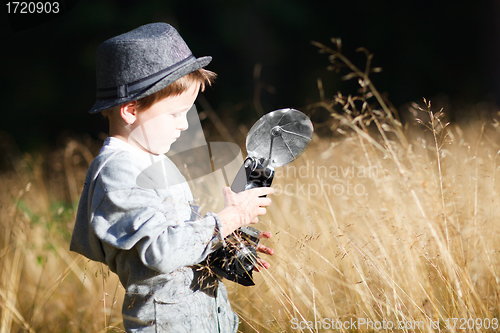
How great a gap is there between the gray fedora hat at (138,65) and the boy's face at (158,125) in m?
0.06

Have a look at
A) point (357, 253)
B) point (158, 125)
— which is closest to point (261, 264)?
point (158, 125)

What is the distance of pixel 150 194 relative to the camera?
931 millimetres

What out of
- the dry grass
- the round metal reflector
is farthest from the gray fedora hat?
the dry grass

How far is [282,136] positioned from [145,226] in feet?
1.46

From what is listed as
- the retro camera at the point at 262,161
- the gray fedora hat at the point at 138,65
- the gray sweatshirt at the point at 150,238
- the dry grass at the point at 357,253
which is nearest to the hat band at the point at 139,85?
the gray fedora hat at the point at 138,65

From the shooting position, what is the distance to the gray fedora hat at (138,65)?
0.98 m

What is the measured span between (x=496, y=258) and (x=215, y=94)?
17.5ft

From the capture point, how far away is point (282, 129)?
3.50 feet

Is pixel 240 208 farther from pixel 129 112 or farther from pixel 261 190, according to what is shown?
pixel 129 112

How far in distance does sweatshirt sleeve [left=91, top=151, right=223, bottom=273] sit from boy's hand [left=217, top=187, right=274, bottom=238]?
33 millimetres

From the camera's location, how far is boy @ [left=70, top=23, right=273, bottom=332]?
0.91m

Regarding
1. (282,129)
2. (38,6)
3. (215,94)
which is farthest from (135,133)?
(215,94)

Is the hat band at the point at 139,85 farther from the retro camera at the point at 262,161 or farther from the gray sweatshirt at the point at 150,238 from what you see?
the retro camera at the point at 262,161

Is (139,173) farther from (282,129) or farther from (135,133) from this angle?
(282,129)
